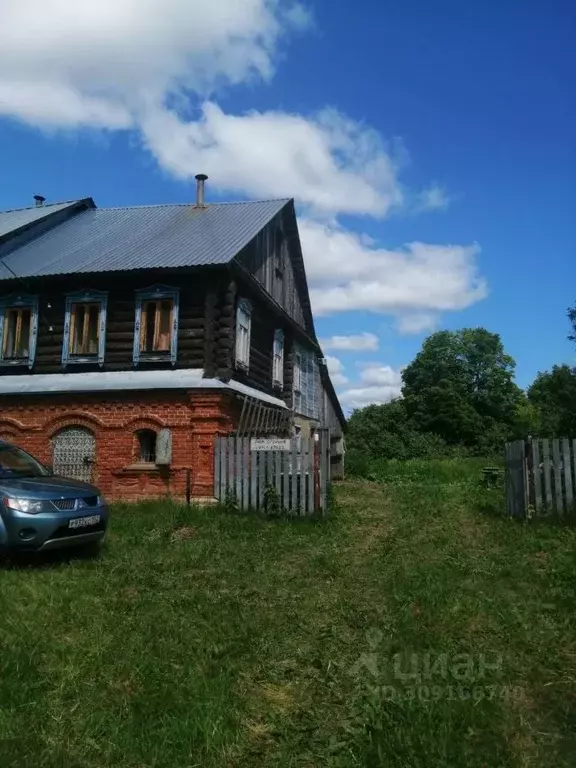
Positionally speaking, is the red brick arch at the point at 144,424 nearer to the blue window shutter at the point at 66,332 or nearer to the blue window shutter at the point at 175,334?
the blue window shutter at the point at 175,334

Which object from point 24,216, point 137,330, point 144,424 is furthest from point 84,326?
point 24,216

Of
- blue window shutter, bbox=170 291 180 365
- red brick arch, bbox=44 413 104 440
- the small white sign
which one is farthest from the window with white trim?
the small white sign

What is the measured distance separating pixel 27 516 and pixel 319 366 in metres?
17.7

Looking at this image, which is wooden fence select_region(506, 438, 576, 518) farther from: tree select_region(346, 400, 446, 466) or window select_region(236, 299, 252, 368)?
tree select_region(346, 400, 446, 466)

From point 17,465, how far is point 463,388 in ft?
149

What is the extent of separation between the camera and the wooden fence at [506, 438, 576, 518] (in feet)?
34.3

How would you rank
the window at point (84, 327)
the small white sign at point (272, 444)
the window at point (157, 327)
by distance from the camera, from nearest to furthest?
the small white sign at point (272, 444)
the window at point (157, 327)
the window at point (84, 327)

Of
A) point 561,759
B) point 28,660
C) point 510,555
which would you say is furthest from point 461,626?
point 28,660

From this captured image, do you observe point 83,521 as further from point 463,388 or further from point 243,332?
point 463,388

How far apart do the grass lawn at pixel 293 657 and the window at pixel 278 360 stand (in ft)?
33.9

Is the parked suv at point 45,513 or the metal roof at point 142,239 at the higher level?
the metal roof at point 142,239

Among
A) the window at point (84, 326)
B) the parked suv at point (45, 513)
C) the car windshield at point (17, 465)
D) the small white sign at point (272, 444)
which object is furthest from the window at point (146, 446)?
the parked suv at point (45, 513)

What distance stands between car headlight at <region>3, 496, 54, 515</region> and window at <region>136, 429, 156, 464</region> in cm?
661

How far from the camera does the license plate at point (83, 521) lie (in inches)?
307
